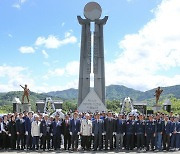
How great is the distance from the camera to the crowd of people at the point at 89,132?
15.4 m

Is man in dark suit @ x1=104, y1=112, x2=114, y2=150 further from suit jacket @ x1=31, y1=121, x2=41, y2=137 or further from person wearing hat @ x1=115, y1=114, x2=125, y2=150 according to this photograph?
suit jacket @ x1=31, y1=121, x2=41, y2=137

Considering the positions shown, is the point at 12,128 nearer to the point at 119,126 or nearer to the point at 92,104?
the point at 119,126

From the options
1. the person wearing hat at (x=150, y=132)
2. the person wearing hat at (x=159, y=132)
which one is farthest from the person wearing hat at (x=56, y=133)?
the person wearing hat at (x=159, y=132)

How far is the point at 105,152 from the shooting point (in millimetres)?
14805

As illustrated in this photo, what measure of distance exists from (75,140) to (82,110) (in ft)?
18.6

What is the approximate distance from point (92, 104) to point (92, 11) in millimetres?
10738

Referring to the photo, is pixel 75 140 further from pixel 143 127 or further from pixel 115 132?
pixel 143 127

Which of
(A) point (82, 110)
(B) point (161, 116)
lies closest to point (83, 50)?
(A) point (82, 110)

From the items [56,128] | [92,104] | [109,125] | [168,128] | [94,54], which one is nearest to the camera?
[56,128]

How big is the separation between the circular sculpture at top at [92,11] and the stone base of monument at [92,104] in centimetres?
988

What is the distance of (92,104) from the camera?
20.9 m

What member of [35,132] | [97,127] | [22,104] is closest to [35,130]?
[35,132]

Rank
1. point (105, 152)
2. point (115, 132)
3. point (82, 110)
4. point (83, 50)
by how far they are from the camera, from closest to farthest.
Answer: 1. point (105, 152)
2. point (115, 132)
3. point (82, 110)
4. point (83, 50)

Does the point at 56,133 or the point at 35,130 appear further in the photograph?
the point at 56,133
